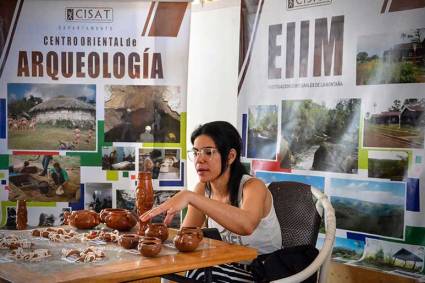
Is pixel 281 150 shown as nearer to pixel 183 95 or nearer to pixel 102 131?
pixel 183 95

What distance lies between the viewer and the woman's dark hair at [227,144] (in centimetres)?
257

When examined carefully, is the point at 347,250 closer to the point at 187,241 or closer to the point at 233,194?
the point at 233,194

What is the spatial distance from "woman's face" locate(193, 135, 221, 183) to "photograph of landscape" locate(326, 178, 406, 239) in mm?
963

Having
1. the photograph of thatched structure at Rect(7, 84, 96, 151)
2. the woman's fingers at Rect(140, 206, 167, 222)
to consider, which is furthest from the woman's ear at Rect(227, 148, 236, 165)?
the photograph of thatched structure at Rect(7, 84, 96, 151)

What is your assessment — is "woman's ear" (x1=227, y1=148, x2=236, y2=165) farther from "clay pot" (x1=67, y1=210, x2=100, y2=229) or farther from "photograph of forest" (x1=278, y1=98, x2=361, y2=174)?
"photograph of forest" (x1=278, y1=98, x2=361, y2=174)

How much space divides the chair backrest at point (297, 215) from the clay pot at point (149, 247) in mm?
893

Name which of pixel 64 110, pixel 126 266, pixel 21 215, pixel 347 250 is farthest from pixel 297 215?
pixel 64 110

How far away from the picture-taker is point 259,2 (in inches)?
146

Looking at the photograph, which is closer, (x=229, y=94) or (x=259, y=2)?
(x=259, y=2)

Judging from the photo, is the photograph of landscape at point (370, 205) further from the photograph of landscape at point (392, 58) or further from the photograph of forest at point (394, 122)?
the photograph of landscape at point (392, 58)

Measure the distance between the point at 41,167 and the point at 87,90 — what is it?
612mm

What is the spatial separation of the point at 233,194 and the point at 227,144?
0.23 m

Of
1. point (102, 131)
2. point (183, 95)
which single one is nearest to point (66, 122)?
point (102, 131)

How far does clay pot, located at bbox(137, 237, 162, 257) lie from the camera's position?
1.93 m
